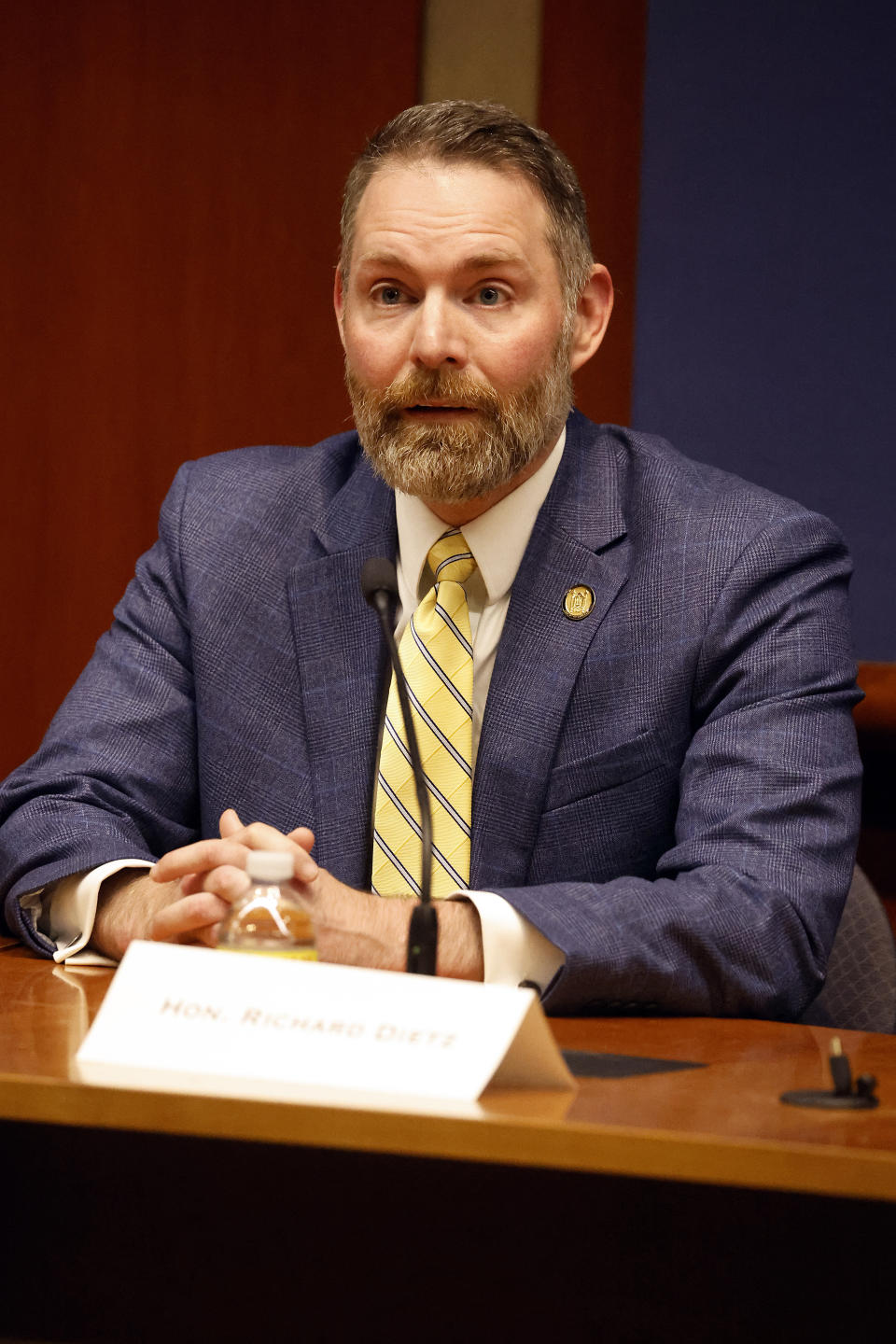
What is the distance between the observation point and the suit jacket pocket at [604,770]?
1630mm

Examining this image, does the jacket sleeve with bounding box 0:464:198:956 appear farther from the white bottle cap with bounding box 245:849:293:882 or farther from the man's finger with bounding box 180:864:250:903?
the white bottle cap with bounding box 245:849:293:882

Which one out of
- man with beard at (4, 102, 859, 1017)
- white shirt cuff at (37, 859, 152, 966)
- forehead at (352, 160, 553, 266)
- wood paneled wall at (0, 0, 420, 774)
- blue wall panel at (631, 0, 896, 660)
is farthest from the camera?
wood paneled wall at (0, 0, 420, 774)

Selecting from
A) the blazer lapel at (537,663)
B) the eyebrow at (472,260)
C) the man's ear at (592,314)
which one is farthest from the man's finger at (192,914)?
the man's ear at (592,314)

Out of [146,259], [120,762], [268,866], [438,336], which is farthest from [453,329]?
[146,259]

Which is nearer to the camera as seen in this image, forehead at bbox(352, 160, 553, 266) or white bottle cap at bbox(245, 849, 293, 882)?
white bottle cap at bbox(245, 849, 293, 882)

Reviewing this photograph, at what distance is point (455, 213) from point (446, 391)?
210 mm

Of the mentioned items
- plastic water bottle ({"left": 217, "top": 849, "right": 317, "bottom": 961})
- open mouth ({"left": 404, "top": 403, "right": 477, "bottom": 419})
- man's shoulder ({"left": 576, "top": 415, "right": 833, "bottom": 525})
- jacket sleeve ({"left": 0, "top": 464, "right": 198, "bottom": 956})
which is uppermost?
open mouth ({"left": 404, "top": 403, "right": 477, "bottom": 419})

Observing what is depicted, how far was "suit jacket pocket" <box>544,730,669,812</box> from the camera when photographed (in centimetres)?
163

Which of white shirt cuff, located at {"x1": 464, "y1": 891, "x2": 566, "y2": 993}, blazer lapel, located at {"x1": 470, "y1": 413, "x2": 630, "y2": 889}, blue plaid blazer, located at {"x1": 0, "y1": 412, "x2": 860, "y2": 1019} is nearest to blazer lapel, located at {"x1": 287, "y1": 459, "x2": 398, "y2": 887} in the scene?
blue plaid blazer, located at {"x1": 0, "y1": 412, "x2": 860, "y2": 1019}

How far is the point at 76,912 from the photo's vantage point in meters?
1.43

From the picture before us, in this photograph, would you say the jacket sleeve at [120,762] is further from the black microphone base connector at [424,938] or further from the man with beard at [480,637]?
the black microphone base connector at [424,938]

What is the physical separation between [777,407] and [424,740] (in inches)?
48.4

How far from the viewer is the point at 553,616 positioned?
169 centimetres

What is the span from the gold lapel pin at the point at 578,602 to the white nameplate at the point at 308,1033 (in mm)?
831
